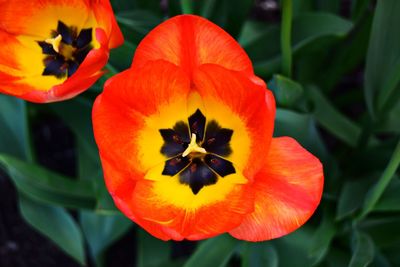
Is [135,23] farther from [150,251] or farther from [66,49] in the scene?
[150,251]

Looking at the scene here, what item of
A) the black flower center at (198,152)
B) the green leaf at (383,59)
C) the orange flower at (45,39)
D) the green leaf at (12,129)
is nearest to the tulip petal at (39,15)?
the orange flower at (45,39)

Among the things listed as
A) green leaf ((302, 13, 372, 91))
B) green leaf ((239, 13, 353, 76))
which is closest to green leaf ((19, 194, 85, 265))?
green leaf ((239, 13, 353, 76))

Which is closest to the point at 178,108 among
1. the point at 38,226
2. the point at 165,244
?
the point at 38,226

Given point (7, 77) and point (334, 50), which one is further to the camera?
point (334, 50)

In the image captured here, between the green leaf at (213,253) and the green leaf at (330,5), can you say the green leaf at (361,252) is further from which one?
the green leaf at (330,5)

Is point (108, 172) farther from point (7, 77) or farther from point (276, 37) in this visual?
point (276, 37)

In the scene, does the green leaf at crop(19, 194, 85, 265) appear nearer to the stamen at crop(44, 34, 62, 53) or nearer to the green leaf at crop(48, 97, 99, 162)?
the green leaf at crop(48, 97, 99, 162)
